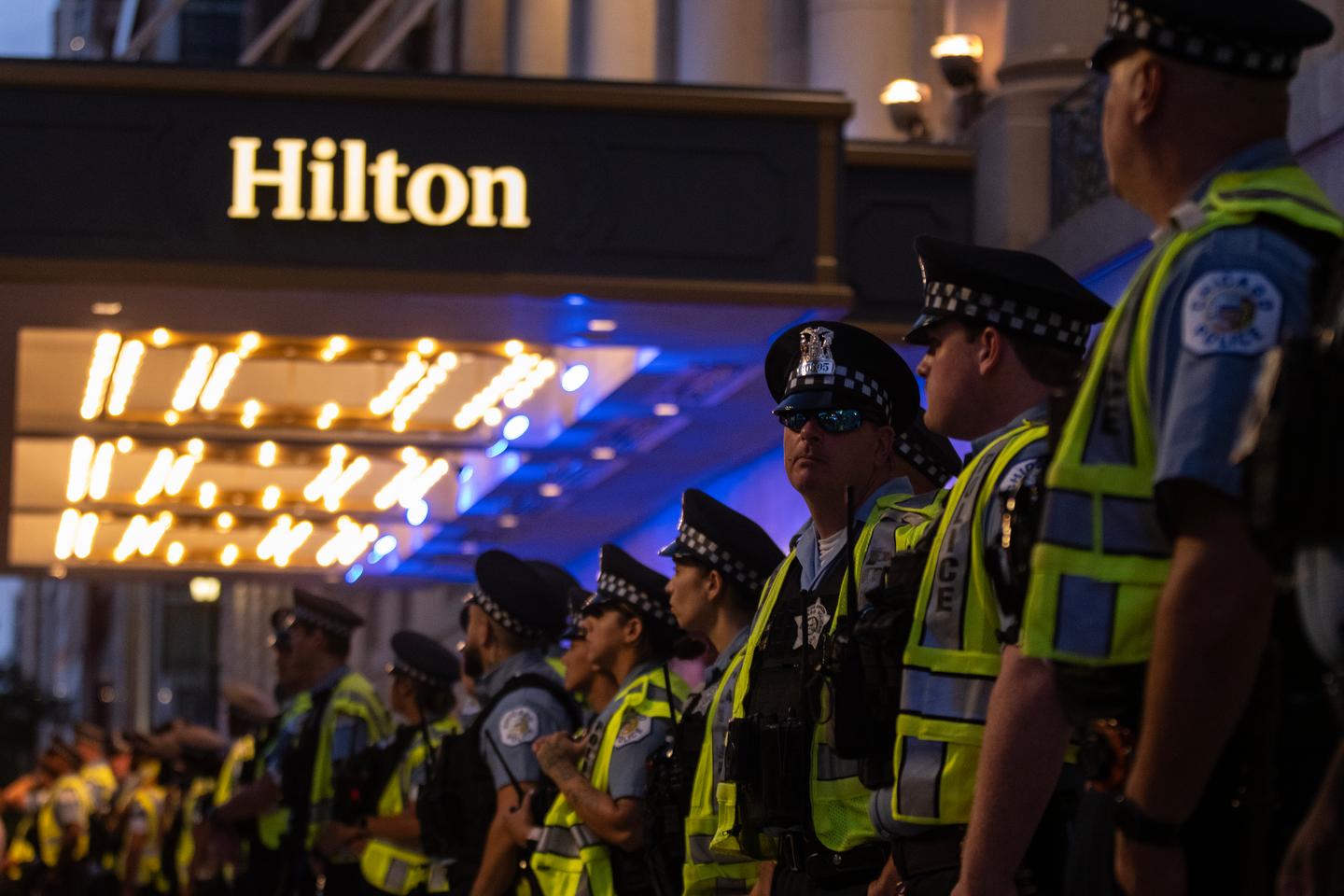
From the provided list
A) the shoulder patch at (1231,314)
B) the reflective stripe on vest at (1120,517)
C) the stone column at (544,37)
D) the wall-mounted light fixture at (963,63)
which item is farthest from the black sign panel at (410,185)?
the stone column at (544,37)

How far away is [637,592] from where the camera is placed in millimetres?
7789

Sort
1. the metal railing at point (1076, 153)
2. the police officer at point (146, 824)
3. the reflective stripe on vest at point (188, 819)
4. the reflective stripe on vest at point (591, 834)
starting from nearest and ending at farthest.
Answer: the reflective stripe on vest at point (591, 834) < the metal railing at point (1076, 153) < the reflective stripe on vest at point (188, 819) < the police officer at point (146, 824)

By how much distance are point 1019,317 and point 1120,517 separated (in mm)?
1342

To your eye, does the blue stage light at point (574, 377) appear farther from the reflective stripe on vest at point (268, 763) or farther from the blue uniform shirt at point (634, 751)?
the blue uniform shirt at point (634, 751)

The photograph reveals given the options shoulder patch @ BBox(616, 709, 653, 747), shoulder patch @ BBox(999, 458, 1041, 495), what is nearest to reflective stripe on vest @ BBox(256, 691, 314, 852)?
shoulder patch @ BBox(616, 709, 653, 747)

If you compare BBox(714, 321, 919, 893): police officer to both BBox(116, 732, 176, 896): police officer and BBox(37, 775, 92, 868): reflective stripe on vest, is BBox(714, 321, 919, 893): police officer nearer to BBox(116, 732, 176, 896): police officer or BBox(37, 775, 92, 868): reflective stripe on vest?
BBox(116, 732, 176, 896): police officer

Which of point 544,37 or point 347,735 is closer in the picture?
point 347,735

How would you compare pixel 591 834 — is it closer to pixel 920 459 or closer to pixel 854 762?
pixel 920 459

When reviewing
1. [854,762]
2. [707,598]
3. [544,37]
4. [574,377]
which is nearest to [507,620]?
[707,598]

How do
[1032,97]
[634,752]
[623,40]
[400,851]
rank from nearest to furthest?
1. [634,752]
2. [400,851]
3. [1032,97]
4. [623,40]

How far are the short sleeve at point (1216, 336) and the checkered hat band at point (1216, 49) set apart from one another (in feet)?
0.84

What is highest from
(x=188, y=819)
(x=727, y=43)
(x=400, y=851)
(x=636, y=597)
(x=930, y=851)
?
(x=727, y=43)

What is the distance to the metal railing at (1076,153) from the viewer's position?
39.1ft

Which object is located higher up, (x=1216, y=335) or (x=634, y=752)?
(x=1216, y=335)
